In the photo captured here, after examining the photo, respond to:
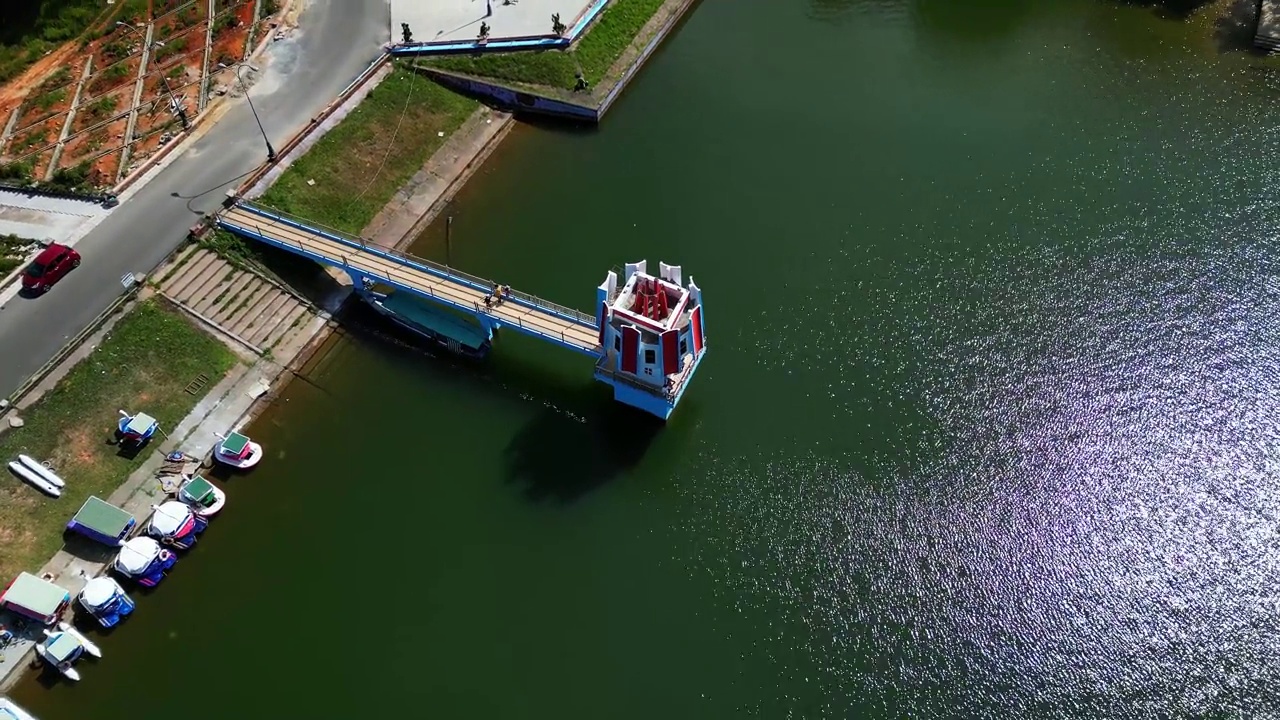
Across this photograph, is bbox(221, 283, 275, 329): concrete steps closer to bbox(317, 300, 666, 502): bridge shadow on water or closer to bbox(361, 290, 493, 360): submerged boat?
bbox(317, 300, 666, 502): bridge shadow on water

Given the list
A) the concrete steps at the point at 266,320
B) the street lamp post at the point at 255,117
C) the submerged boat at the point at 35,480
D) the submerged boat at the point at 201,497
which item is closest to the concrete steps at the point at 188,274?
the concrete steps at the point at 266,320

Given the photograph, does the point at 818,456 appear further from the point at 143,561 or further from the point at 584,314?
the point at 143,561

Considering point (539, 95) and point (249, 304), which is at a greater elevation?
point (539, 95)

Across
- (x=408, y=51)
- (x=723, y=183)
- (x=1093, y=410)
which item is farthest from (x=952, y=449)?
(x=408, y=51)

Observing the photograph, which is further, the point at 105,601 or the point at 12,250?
the point at 12,250

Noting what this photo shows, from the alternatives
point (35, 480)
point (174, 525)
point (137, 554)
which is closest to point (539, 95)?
point (174, 525)

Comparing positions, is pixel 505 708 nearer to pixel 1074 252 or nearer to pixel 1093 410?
pixel 1093 410

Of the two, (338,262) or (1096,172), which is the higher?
(1096,172)
